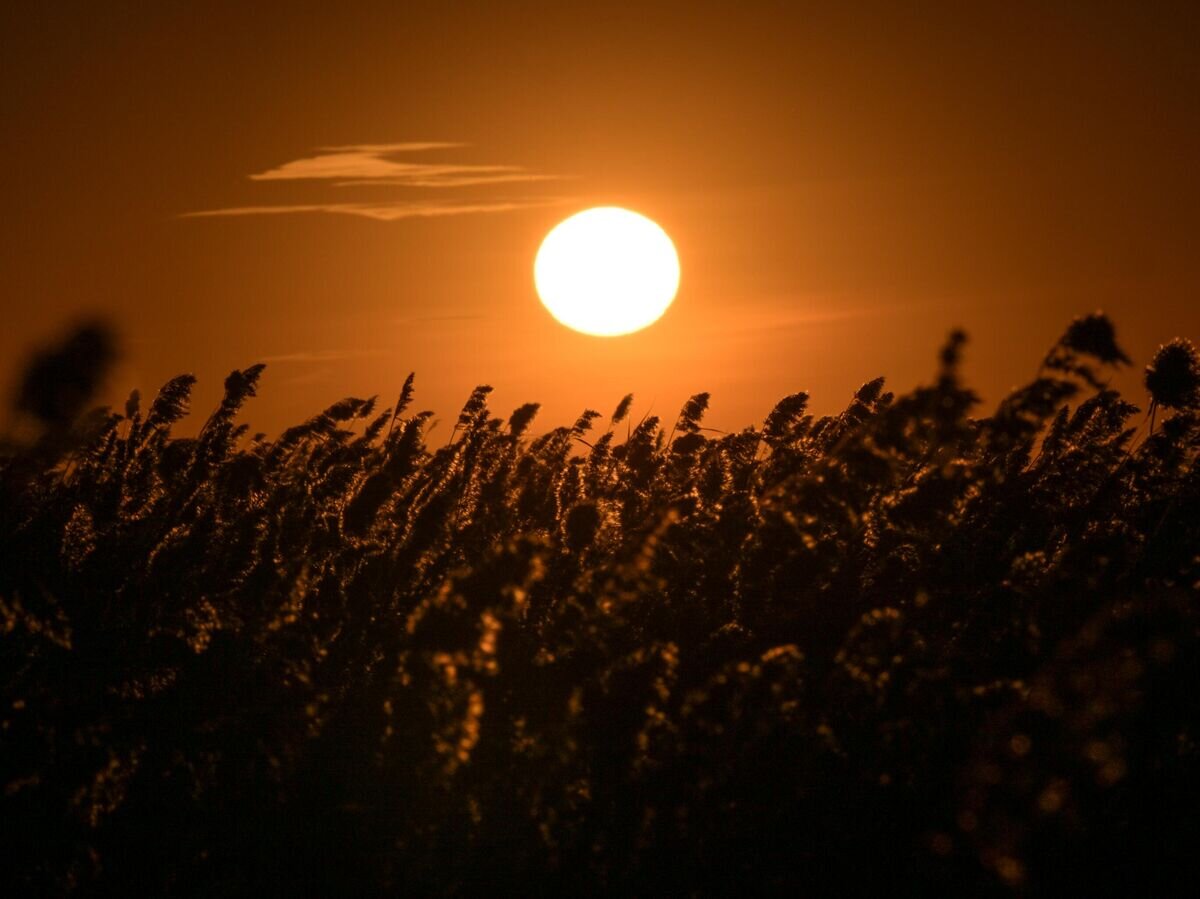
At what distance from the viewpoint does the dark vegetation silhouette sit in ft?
6.08

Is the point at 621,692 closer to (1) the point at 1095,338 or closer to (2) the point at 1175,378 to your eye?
(1) the point at 1095,338

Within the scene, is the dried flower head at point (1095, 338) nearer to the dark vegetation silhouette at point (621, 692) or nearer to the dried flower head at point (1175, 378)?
the dark vegetation silhouette at point (621, 692)

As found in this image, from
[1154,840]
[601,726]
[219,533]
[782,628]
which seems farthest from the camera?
[219,533]

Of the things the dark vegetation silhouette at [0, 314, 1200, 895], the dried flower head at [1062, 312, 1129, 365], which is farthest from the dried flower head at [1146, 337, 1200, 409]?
the dried flower head at [1062, 312, 1129, 365]

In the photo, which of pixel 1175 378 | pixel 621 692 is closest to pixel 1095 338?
pixel 621 692

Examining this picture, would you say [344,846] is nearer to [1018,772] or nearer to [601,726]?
[601,726]

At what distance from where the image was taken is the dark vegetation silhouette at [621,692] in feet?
6.08

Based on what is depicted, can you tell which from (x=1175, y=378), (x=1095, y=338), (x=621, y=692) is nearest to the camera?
(x=1095, y=338)

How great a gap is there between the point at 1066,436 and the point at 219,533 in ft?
11.6

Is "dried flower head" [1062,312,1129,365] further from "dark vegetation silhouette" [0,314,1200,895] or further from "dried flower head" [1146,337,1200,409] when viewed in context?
"dried flower head" [1146,337,1200,409]

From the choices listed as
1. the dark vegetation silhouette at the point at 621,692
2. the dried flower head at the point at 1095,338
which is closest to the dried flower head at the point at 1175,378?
the dark vegetation silhouette at the point at 621,692

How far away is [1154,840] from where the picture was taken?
2.04 meters

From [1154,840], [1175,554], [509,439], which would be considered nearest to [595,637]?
[1154,840]

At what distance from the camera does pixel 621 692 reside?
2768mm
